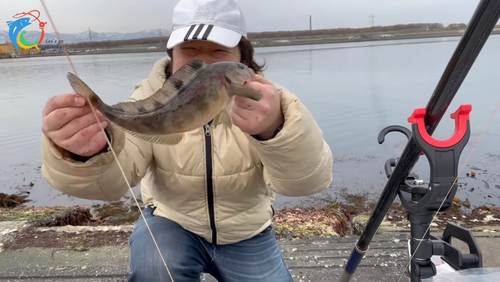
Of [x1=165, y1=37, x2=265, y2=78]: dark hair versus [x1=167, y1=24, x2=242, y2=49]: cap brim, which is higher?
[x1=167, y1=24, x2=242, y2=49]: cap brim

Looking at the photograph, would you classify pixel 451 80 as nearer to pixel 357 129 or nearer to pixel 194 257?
Answer: pixel 194 257

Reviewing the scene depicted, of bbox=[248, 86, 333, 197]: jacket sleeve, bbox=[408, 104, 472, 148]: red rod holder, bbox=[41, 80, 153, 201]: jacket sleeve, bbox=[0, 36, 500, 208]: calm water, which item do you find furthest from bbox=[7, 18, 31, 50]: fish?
bbox=[0, 36, 500, 208]: calm water

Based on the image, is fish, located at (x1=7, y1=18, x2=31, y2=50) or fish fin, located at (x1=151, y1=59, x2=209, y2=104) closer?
fish fin, located at (x1=151, y1=59, x2=209, y2=104)

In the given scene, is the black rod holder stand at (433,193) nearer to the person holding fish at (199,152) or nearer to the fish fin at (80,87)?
the person holding fish at (199,152)

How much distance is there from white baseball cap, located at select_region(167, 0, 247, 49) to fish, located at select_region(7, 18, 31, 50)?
71cm

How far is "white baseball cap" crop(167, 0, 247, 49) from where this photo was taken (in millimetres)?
1859

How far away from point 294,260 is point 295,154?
5.40 ft

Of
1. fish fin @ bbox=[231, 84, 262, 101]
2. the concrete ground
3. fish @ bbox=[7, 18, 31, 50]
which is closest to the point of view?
fish fin @ bbox=[231, 84, 262, 101]

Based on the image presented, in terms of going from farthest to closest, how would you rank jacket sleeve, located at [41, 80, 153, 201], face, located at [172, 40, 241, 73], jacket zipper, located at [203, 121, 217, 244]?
1. jacket zipper, located at [203, 121, 217, 244]
2. face, located at [172, 40, 241, 73]
3. jacket sleeve, located at [41, 80, 153, 201]

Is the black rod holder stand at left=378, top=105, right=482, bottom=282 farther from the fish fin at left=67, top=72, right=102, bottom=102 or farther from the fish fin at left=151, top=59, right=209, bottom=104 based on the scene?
the fish fin at left=67, top=72, right=102, bottom=102

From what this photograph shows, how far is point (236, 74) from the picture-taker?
59.0 inches

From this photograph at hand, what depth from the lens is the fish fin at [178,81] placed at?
→ 1.49 meters

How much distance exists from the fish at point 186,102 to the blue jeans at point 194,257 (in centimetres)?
89

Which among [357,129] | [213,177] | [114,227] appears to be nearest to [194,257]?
[213,177]
